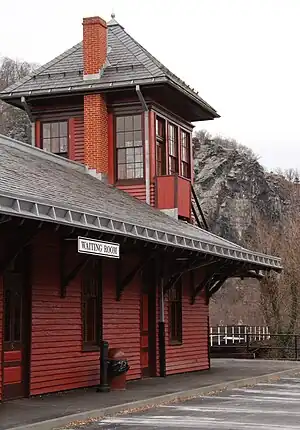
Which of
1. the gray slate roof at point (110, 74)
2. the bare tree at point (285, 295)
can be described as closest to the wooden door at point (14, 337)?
the gray slate roof at point (110, 74)

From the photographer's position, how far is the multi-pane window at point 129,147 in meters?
20.1

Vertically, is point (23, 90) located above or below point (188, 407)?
above

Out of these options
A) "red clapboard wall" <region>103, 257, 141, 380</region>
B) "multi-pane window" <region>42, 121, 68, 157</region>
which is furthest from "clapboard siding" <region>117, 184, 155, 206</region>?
"red clapboard wall" <region>103, 257, 141, 380</region>

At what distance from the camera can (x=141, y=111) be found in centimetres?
1992

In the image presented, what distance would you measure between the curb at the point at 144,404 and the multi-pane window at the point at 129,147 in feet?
19.9

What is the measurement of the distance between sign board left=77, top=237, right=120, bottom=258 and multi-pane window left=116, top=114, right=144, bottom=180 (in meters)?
7.29

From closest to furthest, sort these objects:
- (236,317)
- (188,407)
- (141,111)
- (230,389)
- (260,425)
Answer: (260,425) < (188,407) < (230,389) < (141,111) < (236,317)

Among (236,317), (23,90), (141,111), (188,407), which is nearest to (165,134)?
(141,111)

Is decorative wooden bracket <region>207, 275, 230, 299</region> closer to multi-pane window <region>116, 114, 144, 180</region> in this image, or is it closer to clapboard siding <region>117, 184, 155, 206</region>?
clapboard siding <region>117, 184, 155, 206</region>

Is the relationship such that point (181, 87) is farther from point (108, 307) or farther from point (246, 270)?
point (108, 307)

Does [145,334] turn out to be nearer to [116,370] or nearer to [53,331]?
[116,370]

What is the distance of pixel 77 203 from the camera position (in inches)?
526

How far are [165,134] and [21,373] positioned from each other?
9425 mm

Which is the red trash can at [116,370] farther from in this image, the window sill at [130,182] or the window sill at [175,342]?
the window sill at [130,182]
